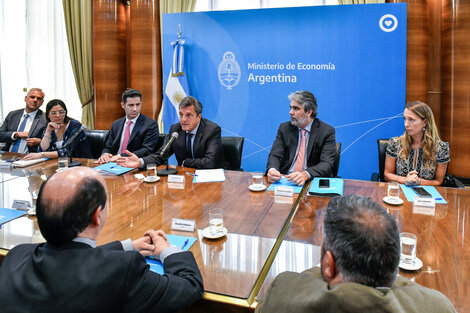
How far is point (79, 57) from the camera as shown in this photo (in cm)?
657

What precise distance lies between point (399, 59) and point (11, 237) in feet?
13.6

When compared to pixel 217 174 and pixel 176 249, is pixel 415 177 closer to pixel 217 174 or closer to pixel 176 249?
pixel 217 174

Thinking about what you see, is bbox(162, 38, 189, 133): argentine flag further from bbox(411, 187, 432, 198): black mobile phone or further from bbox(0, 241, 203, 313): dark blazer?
bbox(0, 241, 203, 313): dark blazer

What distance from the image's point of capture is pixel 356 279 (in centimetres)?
93

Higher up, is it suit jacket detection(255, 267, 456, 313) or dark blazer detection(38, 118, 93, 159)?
dark blazer detection(38, 118, 93, 159)

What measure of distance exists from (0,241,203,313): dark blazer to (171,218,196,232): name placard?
64 cm

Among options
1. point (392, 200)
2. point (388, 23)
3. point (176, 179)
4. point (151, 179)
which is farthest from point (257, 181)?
point (388, 23)

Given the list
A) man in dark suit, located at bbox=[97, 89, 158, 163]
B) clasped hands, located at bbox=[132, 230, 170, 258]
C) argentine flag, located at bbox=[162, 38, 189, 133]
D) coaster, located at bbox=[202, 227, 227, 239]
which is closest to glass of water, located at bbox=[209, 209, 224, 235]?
coaster, located at bbox=[202, 227, 227, 239]

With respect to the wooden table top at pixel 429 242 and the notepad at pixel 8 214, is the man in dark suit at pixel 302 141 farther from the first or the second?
the notepad at pixel 8 214

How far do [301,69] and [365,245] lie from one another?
3.93 metres

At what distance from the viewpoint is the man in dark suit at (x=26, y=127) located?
14.0 ft

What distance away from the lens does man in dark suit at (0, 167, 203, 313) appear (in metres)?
1.07

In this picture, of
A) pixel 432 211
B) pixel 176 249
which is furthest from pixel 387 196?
pixel 176 249

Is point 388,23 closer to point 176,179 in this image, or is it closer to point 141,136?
point 141,136
